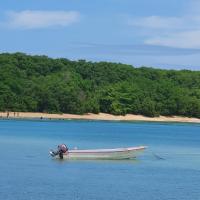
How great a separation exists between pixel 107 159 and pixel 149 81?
139m

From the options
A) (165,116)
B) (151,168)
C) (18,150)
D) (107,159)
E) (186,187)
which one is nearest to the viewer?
(186,187)

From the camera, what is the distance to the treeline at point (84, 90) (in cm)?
15988

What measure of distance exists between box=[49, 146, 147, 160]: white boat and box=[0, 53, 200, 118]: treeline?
9941 cm

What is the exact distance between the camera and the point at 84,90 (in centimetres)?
17462

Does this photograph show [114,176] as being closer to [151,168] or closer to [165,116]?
[151,168]

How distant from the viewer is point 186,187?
43000 mm

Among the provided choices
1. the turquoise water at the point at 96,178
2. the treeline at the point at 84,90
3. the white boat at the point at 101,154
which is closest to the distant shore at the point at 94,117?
the treeline at the point at 84,90

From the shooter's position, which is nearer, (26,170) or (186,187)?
(186,187)

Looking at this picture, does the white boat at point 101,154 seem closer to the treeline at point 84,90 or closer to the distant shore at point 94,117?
the treeline at point 84,90

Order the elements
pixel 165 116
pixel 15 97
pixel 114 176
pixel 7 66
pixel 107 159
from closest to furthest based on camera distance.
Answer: pixel 114 176 → pixel 107 159 → pixel 15 97 → pixel 7 66 → pixel 165 116

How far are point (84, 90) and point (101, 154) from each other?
118 meters

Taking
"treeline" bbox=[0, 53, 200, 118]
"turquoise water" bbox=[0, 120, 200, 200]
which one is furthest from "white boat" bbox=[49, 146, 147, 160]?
"treeline" bbox=[0, 53, 200, 118]

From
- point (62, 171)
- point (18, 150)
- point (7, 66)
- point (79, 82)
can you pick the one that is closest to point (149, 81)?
point (79, 82)

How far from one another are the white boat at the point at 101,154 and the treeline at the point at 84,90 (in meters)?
99.4
